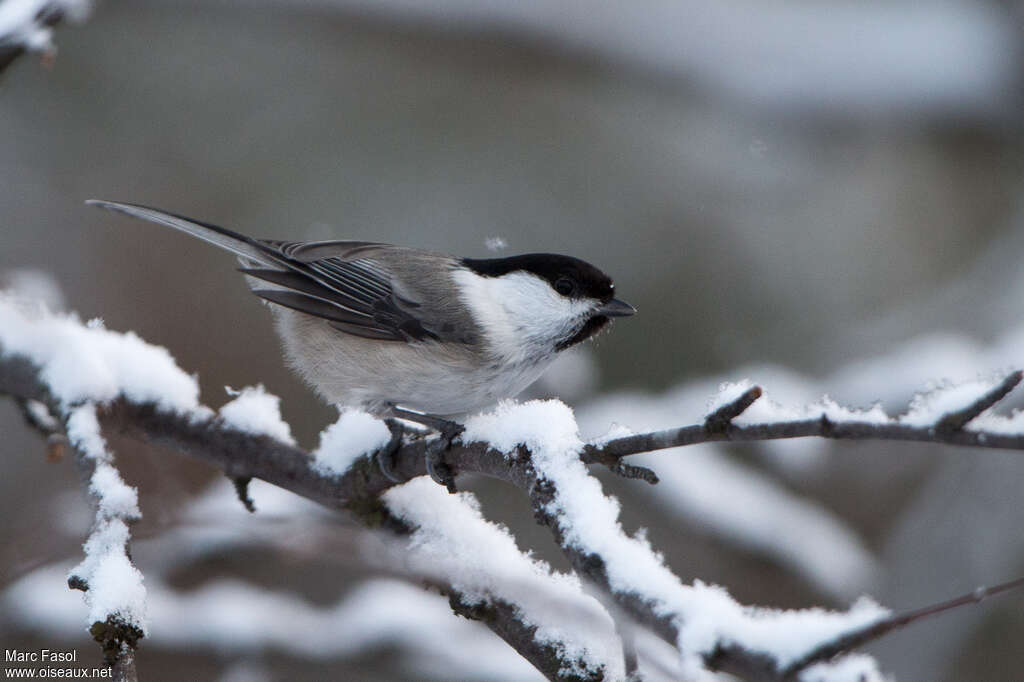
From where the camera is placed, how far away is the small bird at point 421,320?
6.90 feet

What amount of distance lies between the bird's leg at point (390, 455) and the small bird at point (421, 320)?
0.72ft

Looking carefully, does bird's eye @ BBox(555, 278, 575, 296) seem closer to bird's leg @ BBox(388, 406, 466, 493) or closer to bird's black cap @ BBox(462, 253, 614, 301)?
bird's black cap @ BBox(462, 253, 614, 301)

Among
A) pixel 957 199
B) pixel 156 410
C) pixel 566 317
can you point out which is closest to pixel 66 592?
pixel 156 410

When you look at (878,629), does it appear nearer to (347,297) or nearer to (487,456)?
(487,456)

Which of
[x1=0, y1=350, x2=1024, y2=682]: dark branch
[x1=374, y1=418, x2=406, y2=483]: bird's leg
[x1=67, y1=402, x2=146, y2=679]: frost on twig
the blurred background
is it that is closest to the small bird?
[x1=374, y1=418, x2=406, y2=483]: bird's leg

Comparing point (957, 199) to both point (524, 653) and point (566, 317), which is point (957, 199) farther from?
point (524, 653)

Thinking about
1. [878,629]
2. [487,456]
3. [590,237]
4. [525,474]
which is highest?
[590,237]

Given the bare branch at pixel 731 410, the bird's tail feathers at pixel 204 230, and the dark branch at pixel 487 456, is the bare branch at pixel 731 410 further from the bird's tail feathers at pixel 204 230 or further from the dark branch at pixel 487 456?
the bird's tail feathers at pixel 204 230

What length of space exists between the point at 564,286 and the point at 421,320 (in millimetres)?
363

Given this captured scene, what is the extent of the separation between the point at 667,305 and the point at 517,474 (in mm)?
3777

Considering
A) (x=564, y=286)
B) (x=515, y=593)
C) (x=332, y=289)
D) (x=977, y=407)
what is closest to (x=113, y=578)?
(x=515, y=593)

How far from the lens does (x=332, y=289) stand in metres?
2.21

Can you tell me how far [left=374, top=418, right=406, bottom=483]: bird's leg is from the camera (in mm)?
1639

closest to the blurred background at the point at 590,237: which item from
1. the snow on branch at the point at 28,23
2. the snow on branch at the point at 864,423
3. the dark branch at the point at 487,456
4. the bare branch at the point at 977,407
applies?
the dark branch at the point at 487,456
